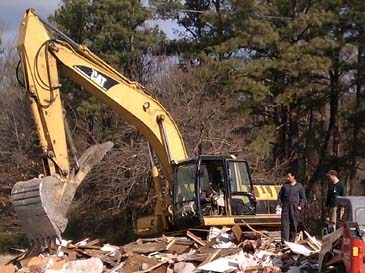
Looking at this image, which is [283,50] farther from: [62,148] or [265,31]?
[62,148]

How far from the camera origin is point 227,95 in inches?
1296

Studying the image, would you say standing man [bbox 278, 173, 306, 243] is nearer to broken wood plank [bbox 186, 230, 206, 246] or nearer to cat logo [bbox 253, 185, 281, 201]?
broken wood plank [bbox 186, 230, 206, 246]

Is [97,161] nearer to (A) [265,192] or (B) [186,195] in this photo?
(B) [186,195]

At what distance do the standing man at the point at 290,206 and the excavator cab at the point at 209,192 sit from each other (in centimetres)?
125

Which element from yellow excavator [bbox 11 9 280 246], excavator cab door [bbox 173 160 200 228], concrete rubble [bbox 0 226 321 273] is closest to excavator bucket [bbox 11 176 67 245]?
yellow excavator [bbox 11 9 280 246]

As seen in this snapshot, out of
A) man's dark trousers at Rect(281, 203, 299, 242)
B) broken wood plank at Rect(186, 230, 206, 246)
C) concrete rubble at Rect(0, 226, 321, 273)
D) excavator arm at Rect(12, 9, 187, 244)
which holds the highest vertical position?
excavator arm at Rect(12, 9, 187, 244)

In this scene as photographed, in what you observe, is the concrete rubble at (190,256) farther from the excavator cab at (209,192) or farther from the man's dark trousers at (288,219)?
the excavator cab at (209,192)

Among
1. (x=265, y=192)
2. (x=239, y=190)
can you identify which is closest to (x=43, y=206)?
(x=239, y=190)

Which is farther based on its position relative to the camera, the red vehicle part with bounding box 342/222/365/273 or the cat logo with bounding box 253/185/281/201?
the cat logo with bounding box 253/185/281/201

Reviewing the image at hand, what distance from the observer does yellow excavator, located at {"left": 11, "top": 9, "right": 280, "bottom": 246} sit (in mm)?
14320

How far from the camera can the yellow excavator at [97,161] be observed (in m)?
14.3

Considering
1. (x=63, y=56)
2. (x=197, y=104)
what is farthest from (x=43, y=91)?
(x=197, y=104)

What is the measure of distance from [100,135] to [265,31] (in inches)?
363

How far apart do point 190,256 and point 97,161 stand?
270 cm
